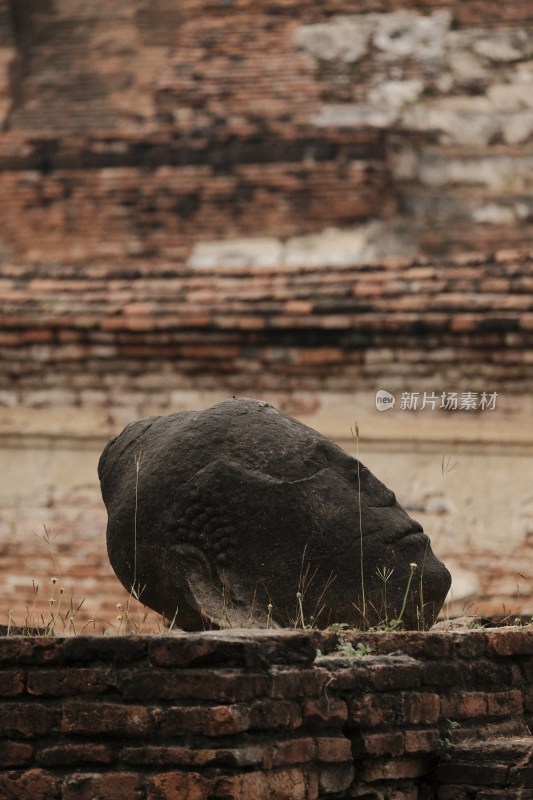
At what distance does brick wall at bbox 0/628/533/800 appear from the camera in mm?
3352

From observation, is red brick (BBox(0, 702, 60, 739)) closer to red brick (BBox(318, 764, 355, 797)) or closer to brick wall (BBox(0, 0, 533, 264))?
red brick (BBox(318, 764, 355, 797))

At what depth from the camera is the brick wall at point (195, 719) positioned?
132 inches

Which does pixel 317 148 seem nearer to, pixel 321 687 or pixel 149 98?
pixel 149 98

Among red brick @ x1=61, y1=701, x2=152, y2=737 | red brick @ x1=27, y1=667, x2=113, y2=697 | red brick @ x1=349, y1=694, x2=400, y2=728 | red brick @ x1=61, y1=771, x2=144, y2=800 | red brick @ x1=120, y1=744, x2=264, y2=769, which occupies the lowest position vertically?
red brick @ x1=349, y1=694, x2=400, y2=728

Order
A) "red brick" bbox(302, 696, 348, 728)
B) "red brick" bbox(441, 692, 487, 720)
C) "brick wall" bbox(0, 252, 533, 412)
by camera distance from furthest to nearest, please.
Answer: "brick wall" bbox(0, 252, 533, 412)
"red brick" bbox(441, 692, 487, 720)
"red brick" bbox(302, 696, 348, 728)

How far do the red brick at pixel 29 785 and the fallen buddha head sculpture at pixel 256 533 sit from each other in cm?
88

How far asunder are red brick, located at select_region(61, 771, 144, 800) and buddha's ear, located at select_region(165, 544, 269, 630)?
880 mm

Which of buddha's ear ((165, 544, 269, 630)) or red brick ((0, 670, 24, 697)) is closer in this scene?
red brick ((0, 670, 24, 697))

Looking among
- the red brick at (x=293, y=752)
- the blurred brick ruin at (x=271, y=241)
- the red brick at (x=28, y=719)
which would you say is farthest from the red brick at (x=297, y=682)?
the blurred brick ruin at (x=271, y=241)

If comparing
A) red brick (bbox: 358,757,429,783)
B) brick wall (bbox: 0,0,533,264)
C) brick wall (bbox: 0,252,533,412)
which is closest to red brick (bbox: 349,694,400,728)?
red brick (bbox: 358,757,429,783)

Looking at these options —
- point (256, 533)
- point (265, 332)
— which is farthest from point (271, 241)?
point (256, 533)

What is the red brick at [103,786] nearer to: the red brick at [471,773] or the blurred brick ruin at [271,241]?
the red brick at [471,773]

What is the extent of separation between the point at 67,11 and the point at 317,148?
4184mm

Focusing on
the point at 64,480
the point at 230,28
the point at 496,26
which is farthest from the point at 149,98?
the point at 64,480
